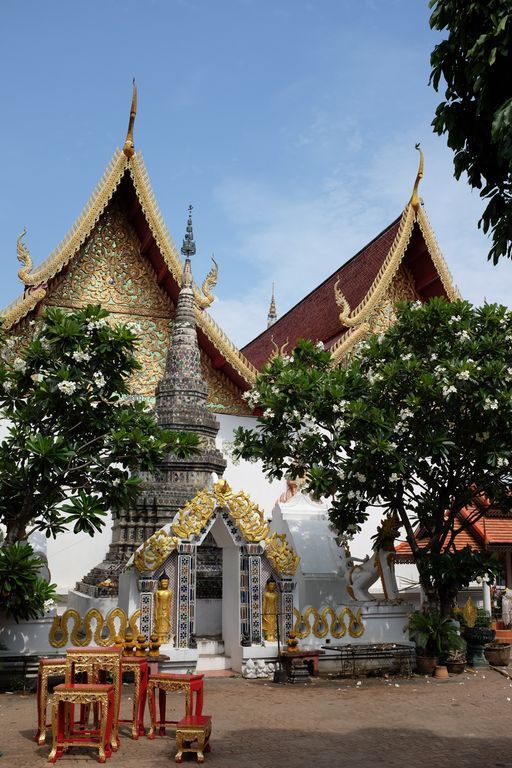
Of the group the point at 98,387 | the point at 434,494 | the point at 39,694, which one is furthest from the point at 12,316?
the point at 39,694

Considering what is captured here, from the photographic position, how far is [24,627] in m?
7.19

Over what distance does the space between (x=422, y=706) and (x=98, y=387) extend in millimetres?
4000

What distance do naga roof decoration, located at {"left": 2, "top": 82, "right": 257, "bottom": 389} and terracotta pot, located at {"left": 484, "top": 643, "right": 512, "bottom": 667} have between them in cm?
584

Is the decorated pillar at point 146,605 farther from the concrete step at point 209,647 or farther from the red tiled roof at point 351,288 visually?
the red tiled roof at point 351,288

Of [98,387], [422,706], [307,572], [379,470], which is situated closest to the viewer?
[422,706]

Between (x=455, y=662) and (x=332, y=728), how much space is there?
3316 mm

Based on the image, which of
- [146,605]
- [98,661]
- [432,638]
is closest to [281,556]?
[146,605]

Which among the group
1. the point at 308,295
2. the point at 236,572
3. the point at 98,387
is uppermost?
the point at 308,295

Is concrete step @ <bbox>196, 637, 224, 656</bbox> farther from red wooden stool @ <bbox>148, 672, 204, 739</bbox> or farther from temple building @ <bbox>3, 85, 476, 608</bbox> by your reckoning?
red wooden stool @ <bbox>148, 672, 204, 739</bbox>

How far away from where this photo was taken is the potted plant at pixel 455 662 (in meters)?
8.30

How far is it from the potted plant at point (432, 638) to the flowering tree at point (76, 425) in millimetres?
3460

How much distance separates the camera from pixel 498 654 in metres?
9.10

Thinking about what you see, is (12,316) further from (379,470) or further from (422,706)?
(422,706)

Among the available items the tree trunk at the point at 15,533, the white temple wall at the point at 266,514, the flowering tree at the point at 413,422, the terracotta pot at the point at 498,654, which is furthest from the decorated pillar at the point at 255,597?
the white temple wall at the point at 266,514
